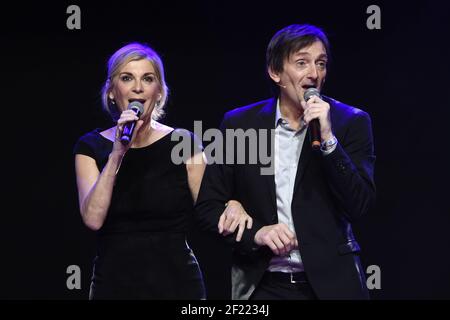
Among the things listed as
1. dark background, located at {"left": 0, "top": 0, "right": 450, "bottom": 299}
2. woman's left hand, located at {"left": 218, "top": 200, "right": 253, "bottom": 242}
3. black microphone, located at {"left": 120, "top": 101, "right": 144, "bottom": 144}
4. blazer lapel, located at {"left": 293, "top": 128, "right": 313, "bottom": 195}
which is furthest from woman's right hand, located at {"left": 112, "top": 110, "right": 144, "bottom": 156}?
dark background, located at {"left": 0, "top": 0, "right": 450, "bottom": 299}

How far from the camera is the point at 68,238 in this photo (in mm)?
3455

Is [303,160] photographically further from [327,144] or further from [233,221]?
[233,221]

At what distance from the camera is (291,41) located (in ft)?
7.18

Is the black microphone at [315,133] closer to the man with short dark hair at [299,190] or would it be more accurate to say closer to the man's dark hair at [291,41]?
the man with short dark hair at [299,190]

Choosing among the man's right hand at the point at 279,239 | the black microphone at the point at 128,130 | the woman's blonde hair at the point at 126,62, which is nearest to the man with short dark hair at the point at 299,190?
the man's right hand at the point at 279,239

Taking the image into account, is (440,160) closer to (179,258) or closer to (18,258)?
(179,258)

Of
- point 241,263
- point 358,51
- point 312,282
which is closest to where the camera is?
point 312,282

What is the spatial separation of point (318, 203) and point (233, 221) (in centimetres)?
26

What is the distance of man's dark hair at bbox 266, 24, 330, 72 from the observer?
2176mm

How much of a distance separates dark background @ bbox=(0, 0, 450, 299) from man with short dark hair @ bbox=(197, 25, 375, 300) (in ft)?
3.70

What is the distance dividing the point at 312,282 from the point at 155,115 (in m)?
1.00

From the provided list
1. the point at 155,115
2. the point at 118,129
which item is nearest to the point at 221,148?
the point at 118,129

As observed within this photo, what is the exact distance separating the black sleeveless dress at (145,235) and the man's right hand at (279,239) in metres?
0.51

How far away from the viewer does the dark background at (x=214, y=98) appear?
328cm
